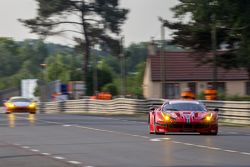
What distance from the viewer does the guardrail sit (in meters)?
33.7

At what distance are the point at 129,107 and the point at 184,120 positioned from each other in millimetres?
24514

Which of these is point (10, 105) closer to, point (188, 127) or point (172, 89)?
point (172, 89)

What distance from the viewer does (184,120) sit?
23531mm

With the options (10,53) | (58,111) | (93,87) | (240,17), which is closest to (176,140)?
(240,17)

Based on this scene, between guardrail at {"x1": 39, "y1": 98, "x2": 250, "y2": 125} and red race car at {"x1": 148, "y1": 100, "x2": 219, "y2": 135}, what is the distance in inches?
348

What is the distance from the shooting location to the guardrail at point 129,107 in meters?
33.7

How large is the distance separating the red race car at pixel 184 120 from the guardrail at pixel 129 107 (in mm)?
8834

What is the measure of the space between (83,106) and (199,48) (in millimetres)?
9033

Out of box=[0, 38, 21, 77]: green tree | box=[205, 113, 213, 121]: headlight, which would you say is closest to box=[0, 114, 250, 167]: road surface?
box=[205, 113, 213, 121]: headlight

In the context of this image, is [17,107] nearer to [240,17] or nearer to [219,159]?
[240,17]

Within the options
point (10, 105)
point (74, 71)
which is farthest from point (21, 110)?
point (74, 71)

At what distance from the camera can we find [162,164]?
1463 cm

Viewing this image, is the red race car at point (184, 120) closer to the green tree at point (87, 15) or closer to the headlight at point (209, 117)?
the headlight at point (209, 117)

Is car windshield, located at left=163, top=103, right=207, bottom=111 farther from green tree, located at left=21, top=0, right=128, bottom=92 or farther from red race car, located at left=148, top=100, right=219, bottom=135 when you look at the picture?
green tree, located at left=21, top=0, right=128, bottom=92
